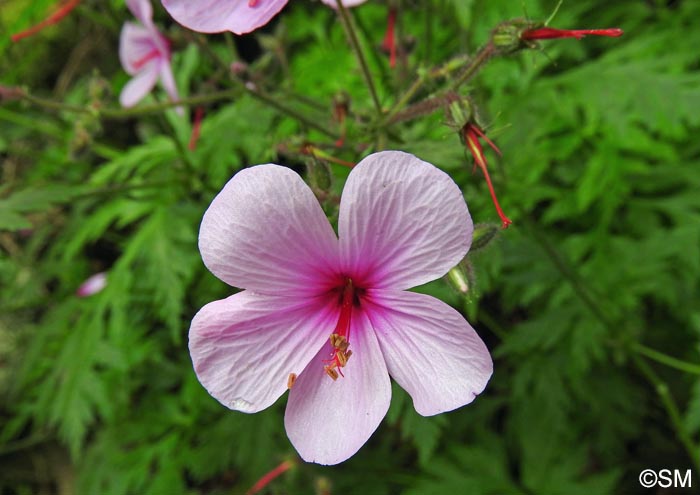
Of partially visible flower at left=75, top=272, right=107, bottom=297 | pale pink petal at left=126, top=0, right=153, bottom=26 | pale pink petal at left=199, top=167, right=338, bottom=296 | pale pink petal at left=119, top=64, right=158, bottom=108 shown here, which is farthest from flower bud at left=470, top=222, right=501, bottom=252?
partially visible flower at left=75, top=272, right=107, bottom=297

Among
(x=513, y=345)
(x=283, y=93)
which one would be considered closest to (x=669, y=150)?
(x=513, y=345)

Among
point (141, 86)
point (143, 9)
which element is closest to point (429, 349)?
point (143, 9)

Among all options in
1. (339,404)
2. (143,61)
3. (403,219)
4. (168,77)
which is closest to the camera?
(403,219)

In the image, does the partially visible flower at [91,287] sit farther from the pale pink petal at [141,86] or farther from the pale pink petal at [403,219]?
the pale pink petal at [403,219]

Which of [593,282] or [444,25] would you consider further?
[444,25]

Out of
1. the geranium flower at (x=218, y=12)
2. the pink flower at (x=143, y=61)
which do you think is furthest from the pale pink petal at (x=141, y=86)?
the geranium flower at (x=218, y=12)

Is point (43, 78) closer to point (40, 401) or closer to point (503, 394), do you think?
point (40, 401)

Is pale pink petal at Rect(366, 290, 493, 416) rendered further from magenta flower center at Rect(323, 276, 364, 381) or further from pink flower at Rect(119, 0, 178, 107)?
pink flower at Rect(119, 0, 178, 107)

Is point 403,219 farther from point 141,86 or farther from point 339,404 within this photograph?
point 141,86

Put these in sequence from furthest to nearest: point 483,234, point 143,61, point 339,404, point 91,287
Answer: point 91,287 < point 143,61 < point 483,234 < point 339,404
